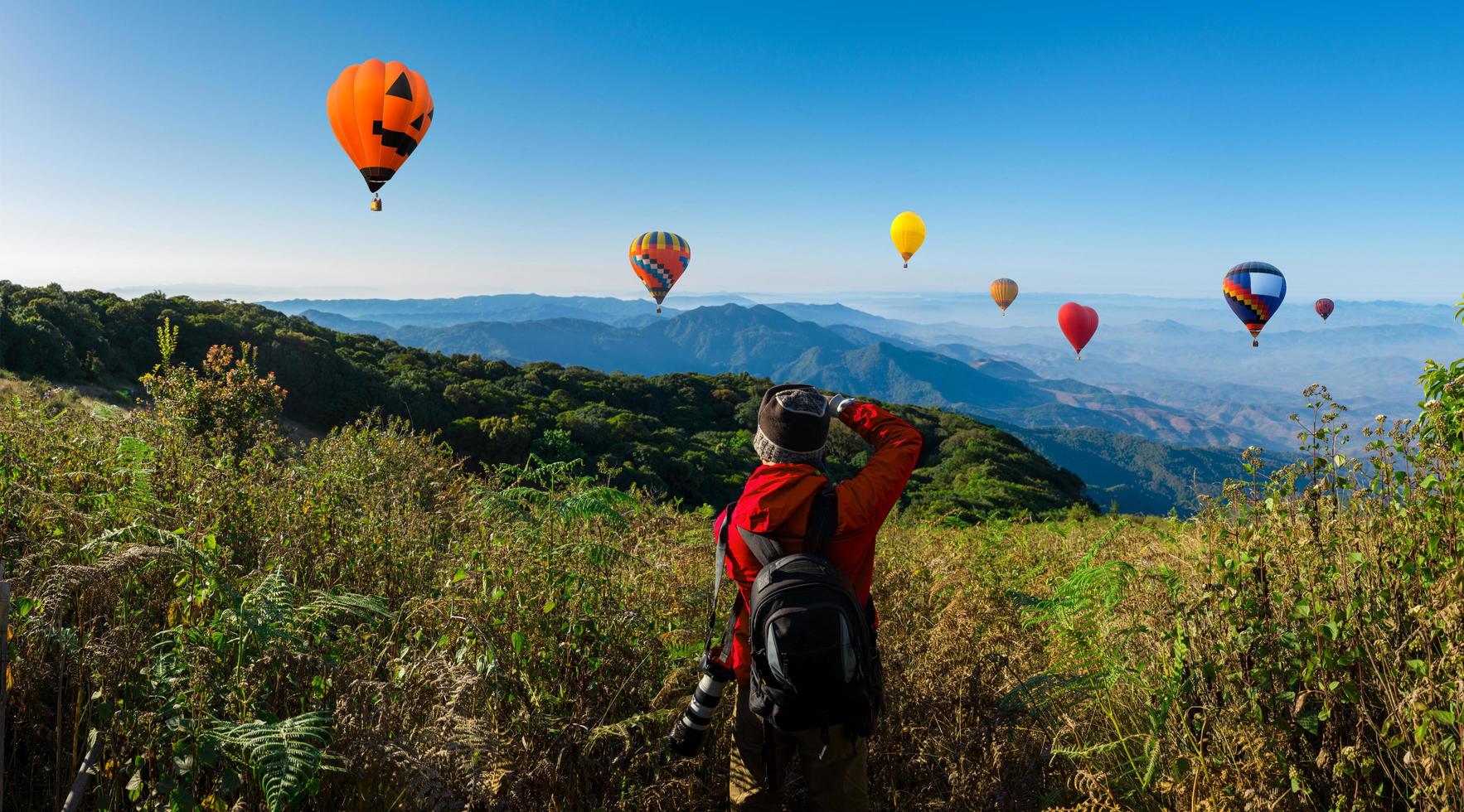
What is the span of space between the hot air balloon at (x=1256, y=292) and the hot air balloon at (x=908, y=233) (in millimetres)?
17334

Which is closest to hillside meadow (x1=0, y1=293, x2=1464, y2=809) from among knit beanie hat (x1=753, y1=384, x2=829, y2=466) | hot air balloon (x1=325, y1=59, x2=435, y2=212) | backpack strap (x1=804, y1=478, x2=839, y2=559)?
backpack strap (x1=804, y1=478, x2=839, y2=559)

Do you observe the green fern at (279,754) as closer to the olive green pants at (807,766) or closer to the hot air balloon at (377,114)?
the olive green pants at (807,766)

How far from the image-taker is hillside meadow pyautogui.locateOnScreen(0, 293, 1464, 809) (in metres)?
2.39

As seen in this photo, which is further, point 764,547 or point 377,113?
point 377,113

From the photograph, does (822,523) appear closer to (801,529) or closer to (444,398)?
(801,529)

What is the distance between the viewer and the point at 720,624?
3938 mm

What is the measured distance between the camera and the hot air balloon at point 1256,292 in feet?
121

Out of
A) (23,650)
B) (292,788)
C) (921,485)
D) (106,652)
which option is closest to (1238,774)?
(292,788)

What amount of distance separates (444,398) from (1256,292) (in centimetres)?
4143

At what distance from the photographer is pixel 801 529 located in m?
2.60

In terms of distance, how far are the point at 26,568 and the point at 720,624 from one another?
3325 mm

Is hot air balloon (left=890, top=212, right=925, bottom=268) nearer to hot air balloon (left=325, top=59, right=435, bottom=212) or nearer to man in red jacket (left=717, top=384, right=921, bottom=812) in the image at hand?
hot air balloon (left=325, top=59, right=435, bottom=212)

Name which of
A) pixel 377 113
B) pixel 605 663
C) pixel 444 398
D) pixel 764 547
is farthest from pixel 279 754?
pixel 444 398

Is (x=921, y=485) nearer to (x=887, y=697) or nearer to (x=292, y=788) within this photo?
(x=887, y=697)
